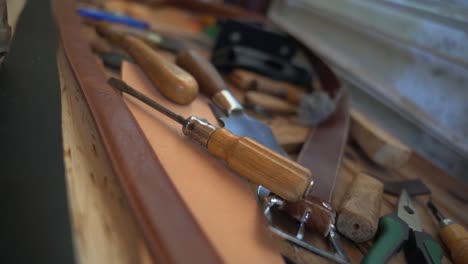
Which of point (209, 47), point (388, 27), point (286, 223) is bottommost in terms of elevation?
point (286, 223)

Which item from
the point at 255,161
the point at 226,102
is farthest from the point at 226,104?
the point at 255,161

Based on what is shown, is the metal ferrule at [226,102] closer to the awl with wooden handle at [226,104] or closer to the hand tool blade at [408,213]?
the awl with wooden handle at [226,104]

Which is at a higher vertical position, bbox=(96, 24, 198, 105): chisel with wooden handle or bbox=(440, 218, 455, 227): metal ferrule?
bbox=(96, 24, 198, 105): chisel with wooden handle

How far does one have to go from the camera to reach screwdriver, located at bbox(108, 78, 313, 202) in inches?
13.1

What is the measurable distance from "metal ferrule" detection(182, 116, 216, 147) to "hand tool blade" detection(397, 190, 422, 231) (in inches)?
11.4

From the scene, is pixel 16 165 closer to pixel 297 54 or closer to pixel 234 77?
pixel 234 77

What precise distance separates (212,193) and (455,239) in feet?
1.10

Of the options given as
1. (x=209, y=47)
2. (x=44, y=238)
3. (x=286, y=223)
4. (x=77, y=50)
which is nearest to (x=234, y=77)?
(x=209, y=47)

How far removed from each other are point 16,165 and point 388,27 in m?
1.01

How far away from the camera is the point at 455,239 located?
0.41m

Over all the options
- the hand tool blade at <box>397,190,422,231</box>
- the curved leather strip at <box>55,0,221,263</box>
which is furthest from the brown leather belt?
the hand tool blade at <box>397,190,422,231</box>

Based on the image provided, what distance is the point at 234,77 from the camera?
31.1 inches

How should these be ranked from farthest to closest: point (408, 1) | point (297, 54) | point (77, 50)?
point (297, 54), point (408, 1), point (77, 50)

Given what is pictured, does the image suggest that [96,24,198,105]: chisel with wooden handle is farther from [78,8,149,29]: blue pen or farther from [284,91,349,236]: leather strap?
[78,8,149,29]: blue pen
